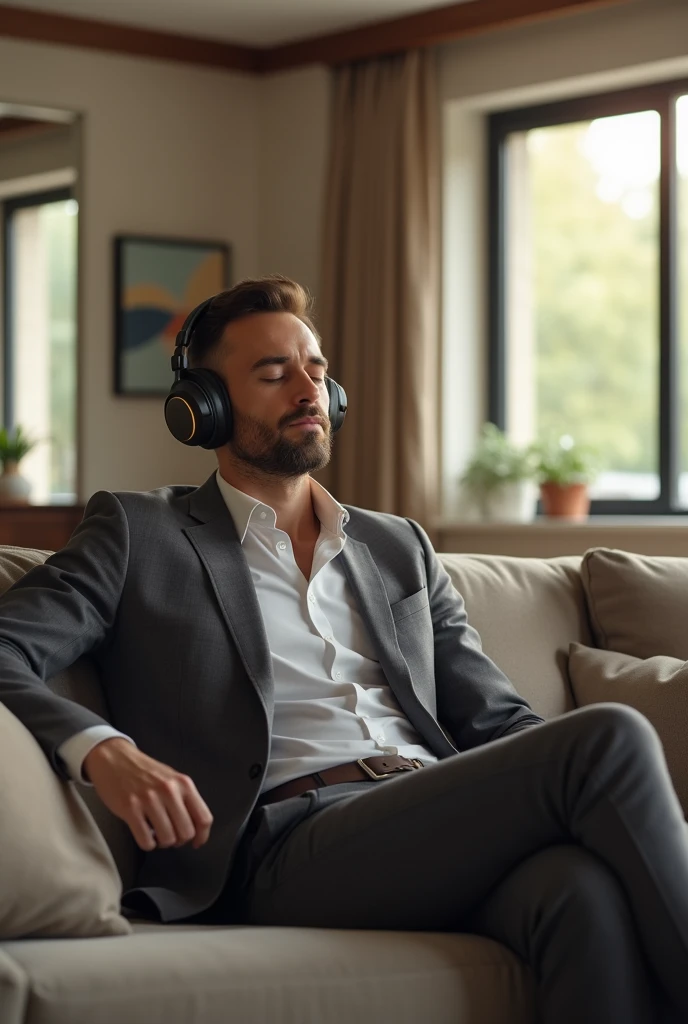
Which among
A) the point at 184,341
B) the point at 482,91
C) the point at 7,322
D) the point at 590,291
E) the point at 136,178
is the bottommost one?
the point at 184,341

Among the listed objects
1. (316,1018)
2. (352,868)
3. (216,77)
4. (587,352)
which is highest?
(216,77)

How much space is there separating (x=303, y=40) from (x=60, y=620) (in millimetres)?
4183

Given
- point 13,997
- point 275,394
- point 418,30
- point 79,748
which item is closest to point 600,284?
point 418,30

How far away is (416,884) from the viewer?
1.64 meters

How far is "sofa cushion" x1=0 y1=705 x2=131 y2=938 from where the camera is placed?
1490 millimetres

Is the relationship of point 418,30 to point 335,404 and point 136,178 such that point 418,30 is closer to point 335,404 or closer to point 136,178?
point 136,178

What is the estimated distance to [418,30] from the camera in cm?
507

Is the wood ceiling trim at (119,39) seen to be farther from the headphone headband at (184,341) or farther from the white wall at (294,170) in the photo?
the headphone headband at (184,341)

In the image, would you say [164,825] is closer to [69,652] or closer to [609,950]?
[69,652]

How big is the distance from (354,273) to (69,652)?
365 centimetres

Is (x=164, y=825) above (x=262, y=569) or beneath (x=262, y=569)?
beneath

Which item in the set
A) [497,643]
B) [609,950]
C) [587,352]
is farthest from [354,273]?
[609,950]

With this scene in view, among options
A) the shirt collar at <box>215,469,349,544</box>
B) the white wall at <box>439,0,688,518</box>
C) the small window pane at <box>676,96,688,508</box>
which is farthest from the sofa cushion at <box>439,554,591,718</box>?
the white wall at <box>439,0,688,518</box>

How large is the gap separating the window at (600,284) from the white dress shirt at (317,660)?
121 inches
